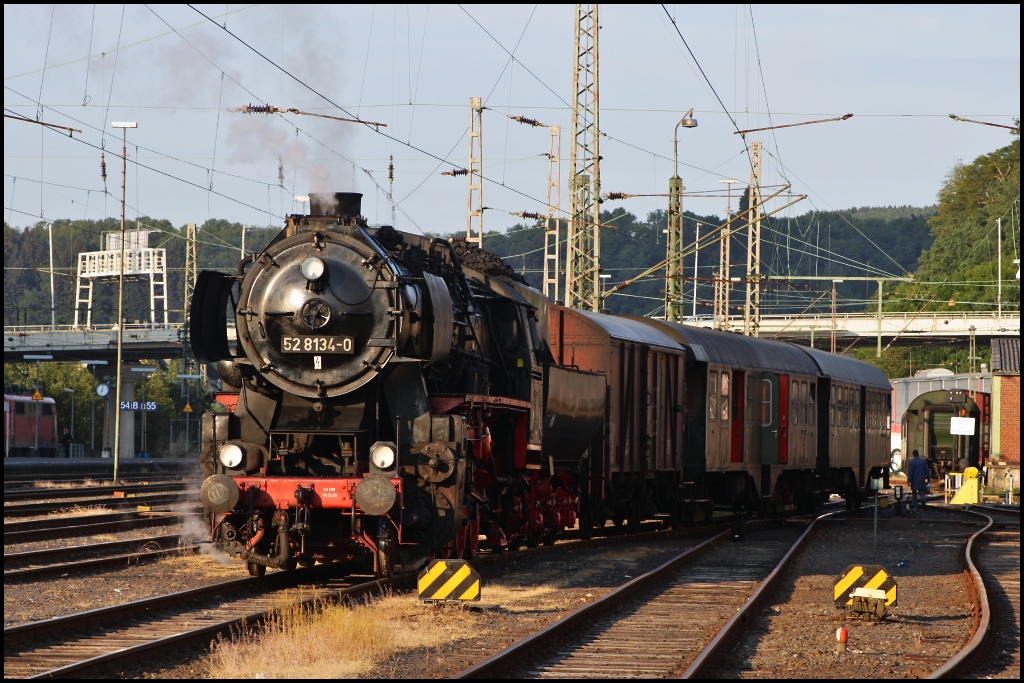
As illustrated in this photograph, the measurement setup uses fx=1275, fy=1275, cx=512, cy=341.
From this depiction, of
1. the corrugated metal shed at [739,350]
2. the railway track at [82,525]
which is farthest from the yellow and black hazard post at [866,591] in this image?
the railway track at [82,525]

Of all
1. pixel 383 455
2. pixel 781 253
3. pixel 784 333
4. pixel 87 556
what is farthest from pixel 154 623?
pixel 781 253

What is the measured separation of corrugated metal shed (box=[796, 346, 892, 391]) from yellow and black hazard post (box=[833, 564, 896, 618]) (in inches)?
597

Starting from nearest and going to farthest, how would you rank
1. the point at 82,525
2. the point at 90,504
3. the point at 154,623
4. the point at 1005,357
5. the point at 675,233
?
the point at 154,623
the point at 82,525
the point at 90,504
the point at 675,233
the point at 1005,357

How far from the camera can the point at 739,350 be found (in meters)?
23.3

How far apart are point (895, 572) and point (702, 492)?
6.88m

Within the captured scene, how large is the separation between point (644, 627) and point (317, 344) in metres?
4.12

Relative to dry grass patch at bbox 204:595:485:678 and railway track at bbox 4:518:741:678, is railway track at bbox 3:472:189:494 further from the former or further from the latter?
dry grass patch at bbox 204:595:485:678

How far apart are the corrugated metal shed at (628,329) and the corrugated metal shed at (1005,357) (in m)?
21.9

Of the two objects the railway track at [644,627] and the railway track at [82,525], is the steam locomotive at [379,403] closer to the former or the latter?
the railway track at [644,627]

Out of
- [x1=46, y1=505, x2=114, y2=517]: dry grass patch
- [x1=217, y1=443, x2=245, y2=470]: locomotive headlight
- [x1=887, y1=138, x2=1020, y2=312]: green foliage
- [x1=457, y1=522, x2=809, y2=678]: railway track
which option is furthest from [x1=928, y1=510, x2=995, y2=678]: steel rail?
[x1=887, y1=138, x2=1020, y2=312]: green foliage

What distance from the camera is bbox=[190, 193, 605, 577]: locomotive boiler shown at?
12055mm

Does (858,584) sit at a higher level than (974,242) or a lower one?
lower

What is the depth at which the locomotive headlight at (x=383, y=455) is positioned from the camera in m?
12.0

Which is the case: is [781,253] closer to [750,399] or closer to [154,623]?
[750,399]
